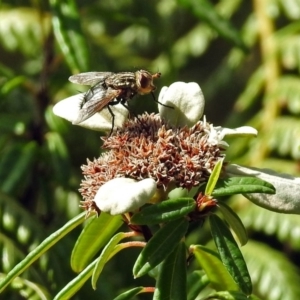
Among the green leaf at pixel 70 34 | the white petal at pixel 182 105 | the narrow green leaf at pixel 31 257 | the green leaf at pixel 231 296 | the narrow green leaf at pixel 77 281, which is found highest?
the green leaf at pixel 70 34

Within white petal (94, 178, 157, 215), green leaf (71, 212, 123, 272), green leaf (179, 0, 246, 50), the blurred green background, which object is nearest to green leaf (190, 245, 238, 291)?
green leaf (71, 212, 123, 272)

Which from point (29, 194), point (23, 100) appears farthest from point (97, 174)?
point (23, 100)

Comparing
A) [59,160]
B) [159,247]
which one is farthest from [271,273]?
[159,247]

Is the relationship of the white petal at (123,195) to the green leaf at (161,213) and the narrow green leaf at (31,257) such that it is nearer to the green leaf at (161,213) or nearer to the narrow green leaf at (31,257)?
the green leaf at (161,213)

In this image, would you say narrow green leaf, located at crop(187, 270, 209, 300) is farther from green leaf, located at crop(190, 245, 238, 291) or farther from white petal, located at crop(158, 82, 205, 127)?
white petal, located at crop(158, 82, 205, 127)

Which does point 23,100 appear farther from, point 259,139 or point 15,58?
point 15,58

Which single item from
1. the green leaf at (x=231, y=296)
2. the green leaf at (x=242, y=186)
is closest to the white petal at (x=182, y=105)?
the green leaf at (x=242, y=186)
